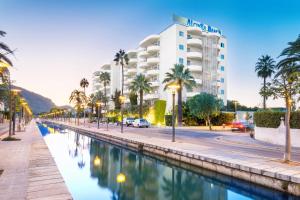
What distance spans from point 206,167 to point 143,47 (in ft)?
223

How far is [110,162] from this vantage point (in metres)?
21.0

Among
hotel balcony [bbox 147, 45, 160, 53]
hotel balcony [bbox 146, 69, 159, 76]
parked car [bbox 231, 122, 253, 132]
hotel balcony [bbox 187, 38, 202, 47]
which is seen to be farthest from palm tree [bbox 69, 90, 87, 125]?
parked car [bbox 231, 122, 253, 132]

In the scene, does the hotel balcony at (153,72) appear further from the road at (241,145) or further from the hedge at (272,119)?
the hedge at (272,119)

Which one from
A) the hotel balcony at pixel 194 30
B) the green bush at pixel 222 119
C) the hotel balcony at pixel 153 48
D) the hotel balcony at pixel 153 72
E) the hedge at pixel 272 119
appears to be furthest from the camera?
the hotel balcony at pixel 153 48

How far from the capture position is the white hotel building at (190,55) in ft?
213

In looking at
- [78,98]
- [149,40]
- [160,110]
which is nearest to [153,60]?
[149,40]

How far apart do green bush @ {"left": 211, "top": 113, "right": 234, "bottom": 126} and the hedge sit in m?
33.1

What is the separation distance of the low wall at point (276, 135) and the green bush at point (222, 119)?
32.9 meters

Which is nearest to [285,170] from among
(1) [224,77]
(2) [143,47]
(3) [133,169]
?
(3) [133,169]

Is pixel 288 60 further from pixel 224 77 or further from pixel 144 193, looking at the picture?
pixel 224 77

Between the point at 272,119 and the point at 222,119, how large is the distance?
36298mm

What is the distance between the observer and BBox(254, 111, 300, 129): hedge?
21466 millimetres

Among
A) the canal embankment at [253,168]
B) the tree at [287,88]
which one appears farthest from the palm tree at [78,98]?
the tree at [287,88]

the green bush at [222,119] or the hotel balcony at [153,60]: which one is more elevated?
the hotel balcony at [153,60]
